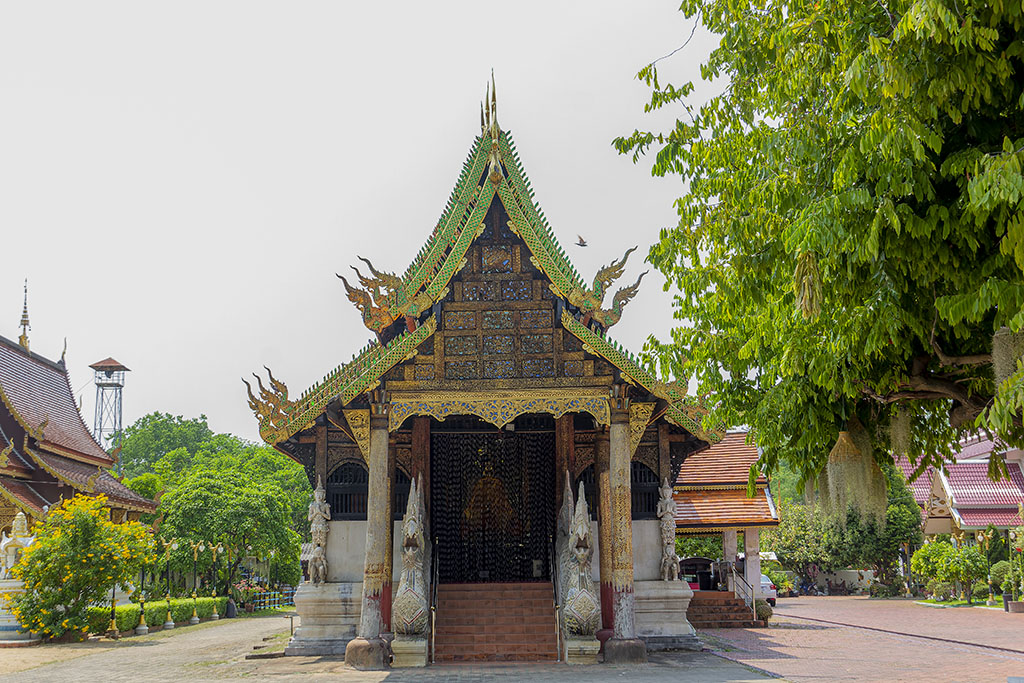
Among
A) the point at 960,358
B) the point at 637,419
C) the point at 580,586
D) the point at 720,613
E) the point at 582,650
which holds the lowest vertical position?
the point at 720,613

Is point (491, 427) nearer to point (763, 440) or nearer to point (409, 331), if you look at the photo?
point (409, 331)

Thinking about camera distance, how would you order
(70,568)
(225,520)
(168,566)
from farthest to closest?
(225,520), (168,566), (70,568)

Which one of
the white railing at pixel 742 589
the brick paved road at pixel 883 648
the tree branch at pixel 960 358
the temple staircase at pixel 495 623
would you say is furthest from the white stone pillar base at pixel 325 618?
the tree branch at pixel 960 358

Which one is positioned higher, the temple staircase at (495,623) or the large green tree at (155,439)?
the large green tree at (155,439)

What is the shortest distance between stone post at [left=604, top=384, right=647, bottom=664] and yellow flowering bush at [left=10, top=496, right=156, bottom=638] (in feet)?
41.5

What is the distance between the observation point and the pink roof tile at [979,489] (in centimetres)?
3356

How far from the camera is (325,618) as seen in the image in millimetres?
14648

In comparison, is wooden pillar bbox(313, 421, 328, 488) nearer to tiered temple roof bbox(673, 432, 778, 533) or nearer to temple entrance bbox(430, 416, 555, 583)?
temple entrance bbox(430, 416, 555, 583)

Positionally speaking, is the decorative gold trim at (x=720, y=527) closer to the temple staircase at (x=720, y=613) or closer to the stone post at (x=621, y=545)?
the temple staircase at (x=720, y=613)

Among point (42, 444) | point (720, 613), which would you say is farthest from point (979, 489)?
point (42, 444)

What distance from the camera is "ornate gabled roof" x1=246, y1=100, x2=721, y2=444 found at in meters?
13.4

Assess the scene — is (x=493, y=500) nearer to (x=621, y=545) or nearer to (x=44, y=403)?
(x=621, y=545)

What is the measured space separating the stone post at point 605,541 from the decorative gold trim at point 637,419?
87cm

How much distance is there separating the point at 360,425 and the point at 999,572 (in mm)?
25095
